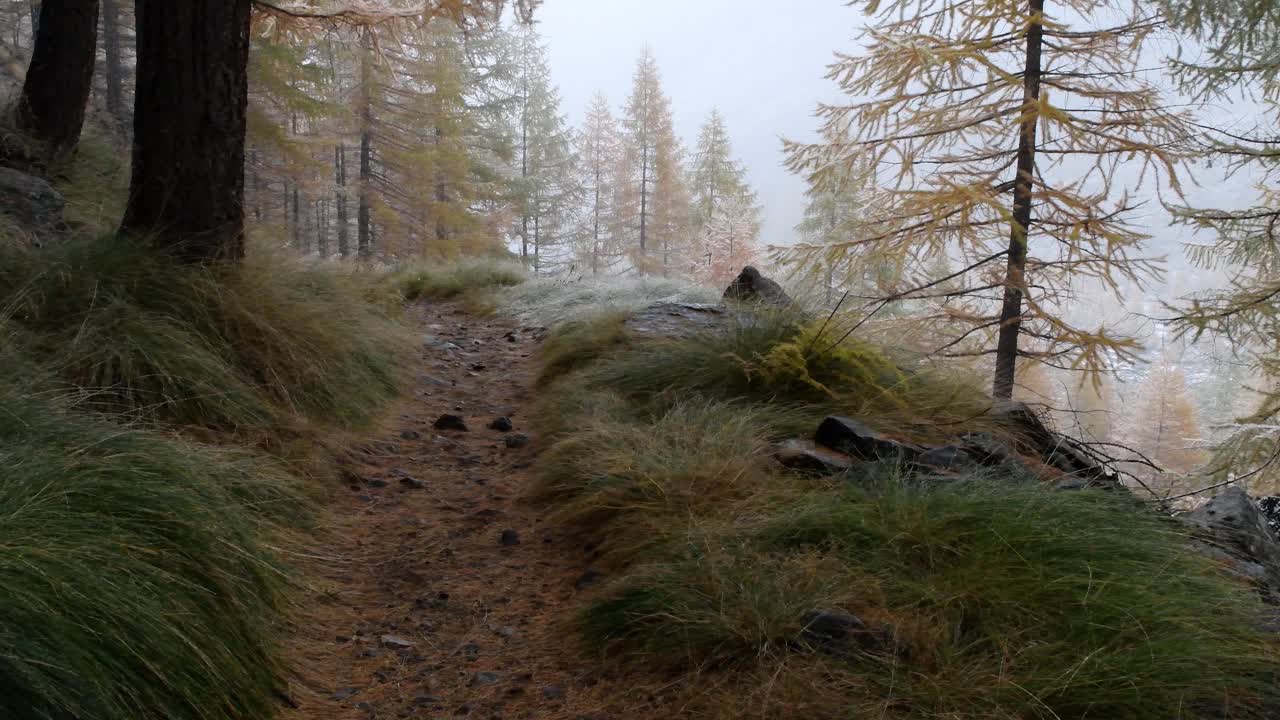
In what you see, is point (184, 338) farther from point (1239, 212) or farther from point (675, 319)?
point (1239, 212)

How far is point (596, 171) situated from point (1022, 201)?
26.9 metres

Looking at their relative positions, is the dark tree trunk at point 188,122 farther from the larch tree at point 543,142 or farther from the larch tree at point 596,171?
the larch tree at point 596,171

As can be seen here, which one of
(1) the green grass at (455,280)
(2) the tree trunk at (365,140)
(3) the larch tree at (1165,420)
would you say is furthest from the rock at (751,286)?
(3) the larch tree at (1165,420)

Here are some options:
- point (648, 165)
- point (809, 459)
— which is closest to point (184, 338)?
point (809, 459)

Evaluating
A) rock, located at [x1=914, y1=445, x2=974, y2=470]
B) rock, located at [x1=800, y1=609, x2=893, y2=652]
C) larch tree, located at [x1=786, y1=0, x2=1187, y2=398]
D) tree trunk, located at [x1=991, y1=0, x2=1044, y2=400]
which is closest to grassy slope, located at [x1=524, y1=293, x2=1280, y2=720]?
rock, located at [x1=800, y1=609, x2=893, y2=652]

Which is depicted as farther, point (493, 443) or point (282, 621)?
point (493, 443)

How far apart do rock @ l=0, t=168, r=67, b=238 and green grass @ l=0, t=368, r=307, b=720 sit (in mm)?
2872

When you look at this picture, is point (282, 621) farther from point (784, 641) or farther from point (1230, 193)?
point (1230, 193)

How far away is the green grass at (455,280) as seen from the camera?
38.0 feet

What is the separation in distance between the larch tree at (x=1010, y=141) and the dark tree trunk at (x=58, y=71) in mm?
7289

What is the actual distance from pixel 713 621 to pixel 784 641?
0.21m

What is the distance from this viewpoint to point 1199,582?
210 cm

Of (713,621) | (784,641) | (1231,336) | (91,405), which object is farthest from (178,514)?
(1231,336)

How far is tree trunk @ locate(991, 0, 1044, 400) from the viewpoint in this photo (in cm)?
784
